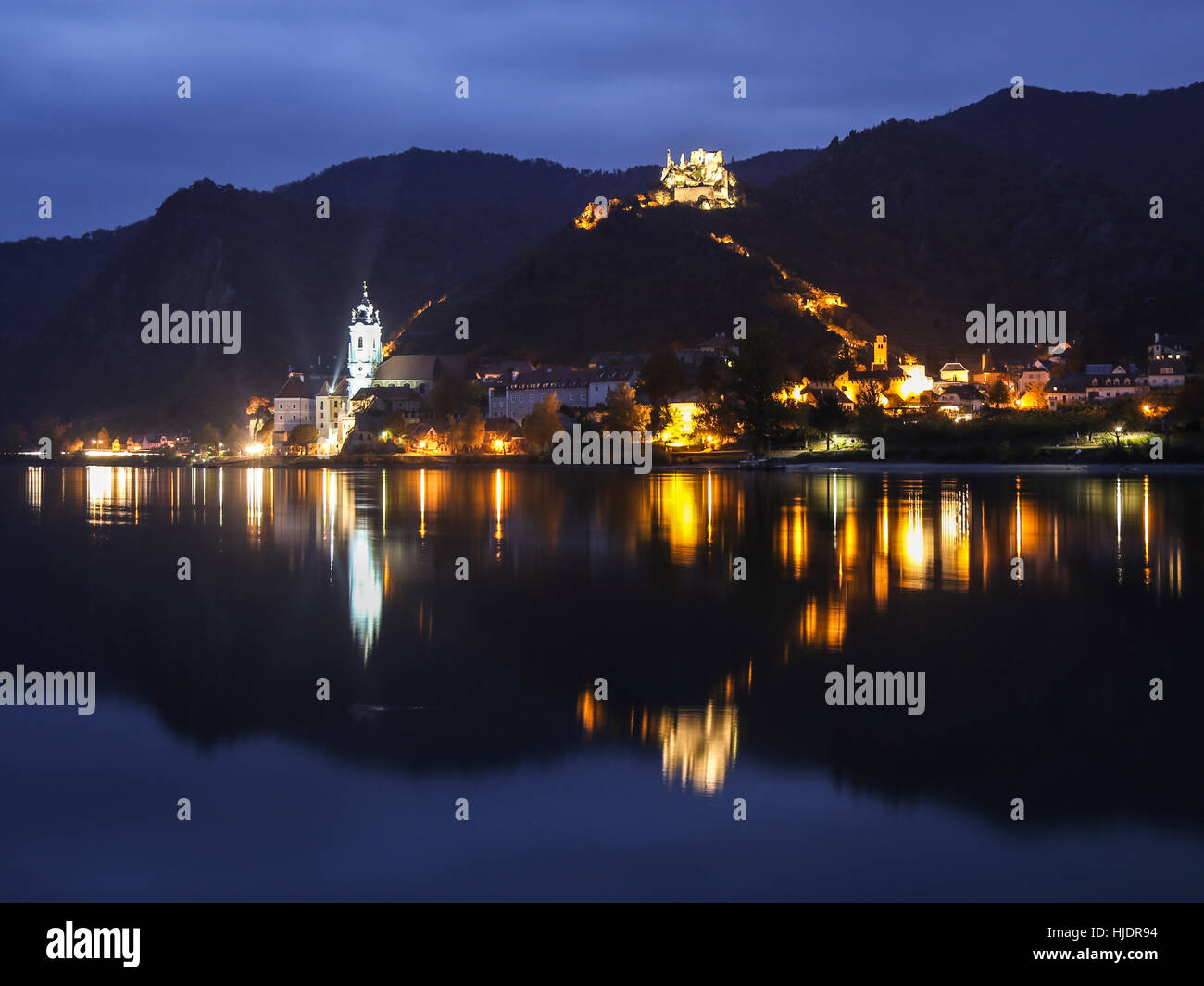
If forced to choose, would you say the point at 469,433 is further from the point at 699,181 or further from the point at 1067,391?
the point at 699,181

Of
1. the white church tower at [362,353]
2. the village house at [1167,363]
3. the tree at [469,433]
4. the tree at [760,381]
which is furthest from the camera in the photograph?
the white church tower at [362,353]

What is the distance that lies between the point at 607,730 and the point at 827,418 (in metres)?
80.2

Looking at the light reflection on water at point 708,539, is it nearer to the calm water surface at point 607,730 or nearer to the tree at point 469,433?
the calm water surface at point 607,730

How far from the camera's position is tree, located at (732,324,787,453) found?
8175 cm

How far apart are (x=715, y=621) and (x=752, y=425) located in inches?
2643

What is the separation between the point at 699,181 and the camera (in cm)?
17350

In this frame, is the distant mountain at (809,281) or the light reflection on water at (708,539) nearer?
the light reflection on water at (708,539)

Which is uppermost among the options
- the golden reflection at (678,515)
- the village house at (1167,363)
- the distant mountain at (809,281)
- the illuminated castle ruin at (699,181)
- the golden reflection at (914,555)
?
the illuminated castle ruin at (699,181)

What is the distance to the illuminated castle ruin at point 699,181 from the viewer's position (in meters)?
172

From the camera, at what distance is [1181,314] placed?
14250cm

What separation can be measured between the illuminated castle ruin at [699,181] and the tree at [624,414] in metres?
81.8

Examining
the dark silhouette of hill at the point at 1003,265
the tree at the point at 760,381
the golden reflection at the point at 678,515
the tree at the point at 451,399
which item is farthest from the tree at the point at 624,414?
the dark silhouette of hill at the point at 1003,265

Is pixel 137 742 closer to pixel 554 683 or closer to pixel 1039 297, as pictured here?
pixel 554 683
